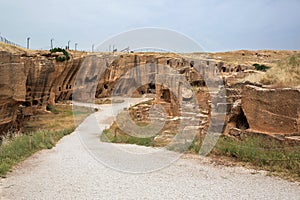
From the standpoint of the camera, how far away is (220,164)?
8.38 meters

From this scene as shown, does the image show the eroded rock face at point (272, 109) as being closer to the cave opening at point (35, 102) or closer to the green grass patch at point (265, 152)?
the green grass patch at point (265, 152)

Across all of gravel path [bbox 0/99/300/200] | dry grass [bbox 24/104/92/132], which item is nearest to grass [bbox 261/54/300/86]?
gravel path [bbox 0/99/300/200]

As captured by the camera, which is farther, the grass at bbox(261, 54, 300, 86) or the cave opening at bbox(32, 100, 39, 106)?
the cave opening at bbox(32, 100, 39, 106)

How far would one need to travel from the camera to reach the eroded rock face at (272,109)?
27.6 feet

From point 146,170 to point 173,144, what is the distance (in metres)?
2.70

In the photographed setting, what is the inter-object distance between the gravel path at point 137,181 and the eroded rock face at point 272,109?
1.86 metres

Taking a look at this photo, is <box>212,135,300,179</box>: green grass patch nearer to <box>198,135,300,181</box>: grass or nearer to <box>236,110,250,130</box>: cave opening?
<box>198,135,300,181</box>: grass

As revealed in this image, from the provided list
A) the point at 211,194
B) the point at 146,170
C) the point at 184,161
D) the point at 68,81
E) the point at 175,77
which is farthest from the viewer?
the point at 68,81

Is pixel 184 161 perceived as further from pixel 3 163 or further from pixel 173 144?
pixel 3 163

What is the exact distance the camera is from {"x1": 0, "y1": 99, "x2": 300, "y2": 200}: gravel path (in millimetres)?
6172

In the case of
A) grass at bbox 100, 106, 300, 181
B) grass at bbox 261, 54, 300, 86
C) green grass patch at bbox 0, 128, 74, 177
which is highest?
grass at bbox 261, 54, 300, 86

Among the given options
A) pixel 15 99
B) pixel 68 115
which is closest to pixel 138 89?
pixel 68 115

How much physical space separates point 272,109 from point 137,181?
14.9ft

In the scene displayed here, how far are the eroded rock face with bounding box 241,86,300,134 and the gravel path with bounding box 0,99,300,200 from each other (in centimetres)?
186
